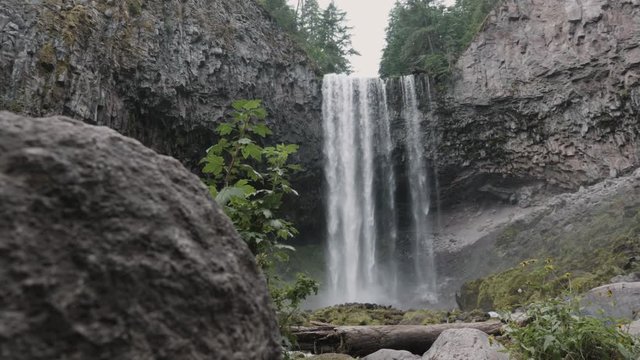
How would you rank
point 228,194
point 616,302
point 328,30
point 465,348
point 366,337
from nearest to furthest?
point 228,194 < point 465,348 < point 616,302 < point 366,337 < point 328,30

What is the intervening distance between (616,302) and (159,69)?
18.5 m

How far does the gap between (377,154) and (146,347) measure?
25.6 metres

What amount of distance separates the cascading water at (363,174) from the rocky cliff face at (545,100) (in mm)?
2129

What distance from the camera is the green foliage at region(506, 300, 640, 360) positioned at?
11.5 ft

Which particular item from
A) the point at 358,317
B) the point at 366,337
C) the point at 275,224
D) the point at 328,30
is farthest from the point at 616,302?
the point at 328,30

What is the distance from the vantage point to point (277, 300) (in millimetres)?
3400

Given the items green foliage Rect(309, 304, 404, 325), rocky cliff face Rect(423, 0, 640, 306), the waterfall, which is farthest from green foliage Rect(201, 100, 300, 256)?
the waterfall

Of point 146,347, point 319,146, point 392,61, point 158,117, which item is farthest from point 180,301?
point 392,61

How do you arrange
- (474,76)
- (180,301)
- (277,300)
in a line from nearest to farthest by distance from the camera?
(180,301)
(277,300)
(474,76)

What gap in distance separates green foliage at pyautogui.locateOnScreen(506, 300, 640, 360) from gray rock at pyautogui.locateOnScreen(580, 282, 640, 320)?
3.06 feet

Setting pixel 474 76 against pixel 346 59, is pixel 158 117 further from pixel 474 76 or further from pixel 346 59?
pixel 346 59

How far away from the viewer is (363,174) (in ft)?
87.1

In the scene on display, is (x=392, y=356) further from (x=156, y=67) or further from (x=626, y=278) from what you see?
(x=156, y=67)

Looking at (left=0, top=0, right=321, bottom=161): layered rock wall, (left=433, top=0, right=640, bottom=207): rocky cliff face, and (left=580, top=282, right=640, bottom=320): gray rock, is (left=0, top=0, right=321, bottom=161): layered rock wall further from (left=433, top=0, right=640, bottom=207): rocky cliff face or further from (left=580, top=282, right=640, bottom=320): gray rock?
(left=580, top=282, right=640, bottom=320): gray rock
